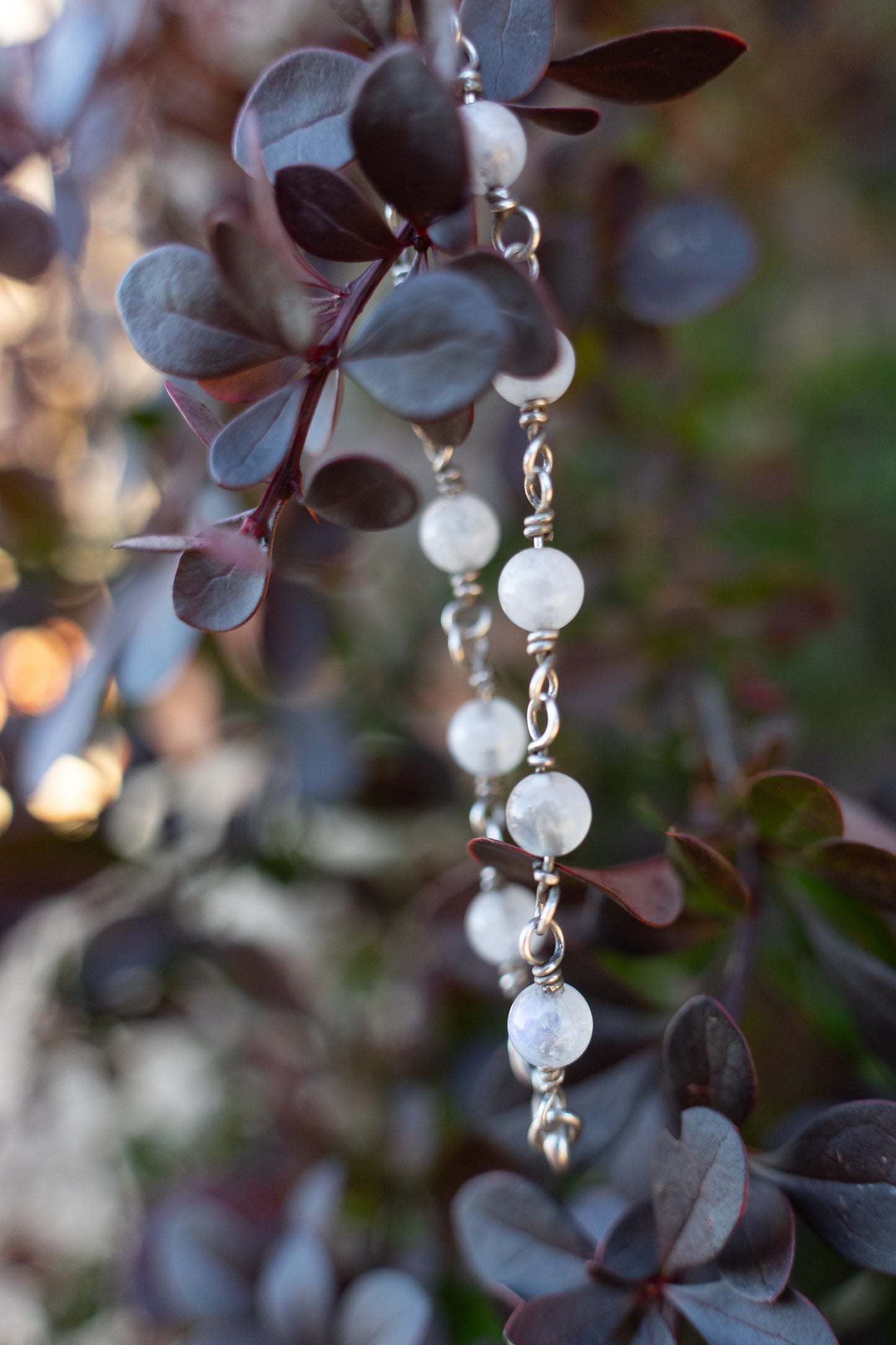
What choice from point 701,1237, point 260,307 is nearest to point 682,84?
point 260,307

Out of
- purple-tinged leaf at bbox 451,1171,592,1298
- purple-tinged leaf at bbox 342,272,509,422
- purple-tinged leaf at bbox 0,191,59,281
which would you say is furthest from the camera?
purple-tinged leaf at bbox 0,191,59,281

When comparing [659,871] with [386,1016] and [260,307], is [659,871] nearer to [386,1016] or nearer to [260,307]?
[260,307]

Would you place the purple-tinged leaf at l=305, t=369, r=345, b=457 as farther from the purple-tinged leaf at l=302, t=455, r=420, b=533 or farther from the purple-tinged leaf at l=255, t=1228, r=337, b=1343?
the purple-tinged leaf at l=255, t=1228, r=337, b=1343

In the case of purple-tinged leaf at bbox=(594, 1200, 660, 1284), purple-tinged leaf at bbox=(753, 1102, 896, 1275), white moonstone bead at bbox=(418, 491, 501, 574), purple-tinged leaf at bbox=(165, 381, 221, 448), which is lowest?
purple-tinged leaf at bbox=(594, 1200, 660, 1284)

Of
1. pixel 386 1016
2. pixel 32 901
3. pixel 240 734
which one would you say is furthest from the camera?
pixel 386 1016

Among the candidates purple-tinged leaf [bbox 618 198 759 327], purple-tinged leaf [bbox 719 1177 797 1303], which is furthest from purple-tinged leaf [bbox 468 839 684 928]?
purple-tinged leaf [bbox 618 198 759 327]

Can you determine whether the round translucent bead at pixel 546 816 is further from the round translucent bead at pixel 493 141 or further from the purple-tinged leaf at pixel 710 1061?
the round translucent bead at pixel 493 141
